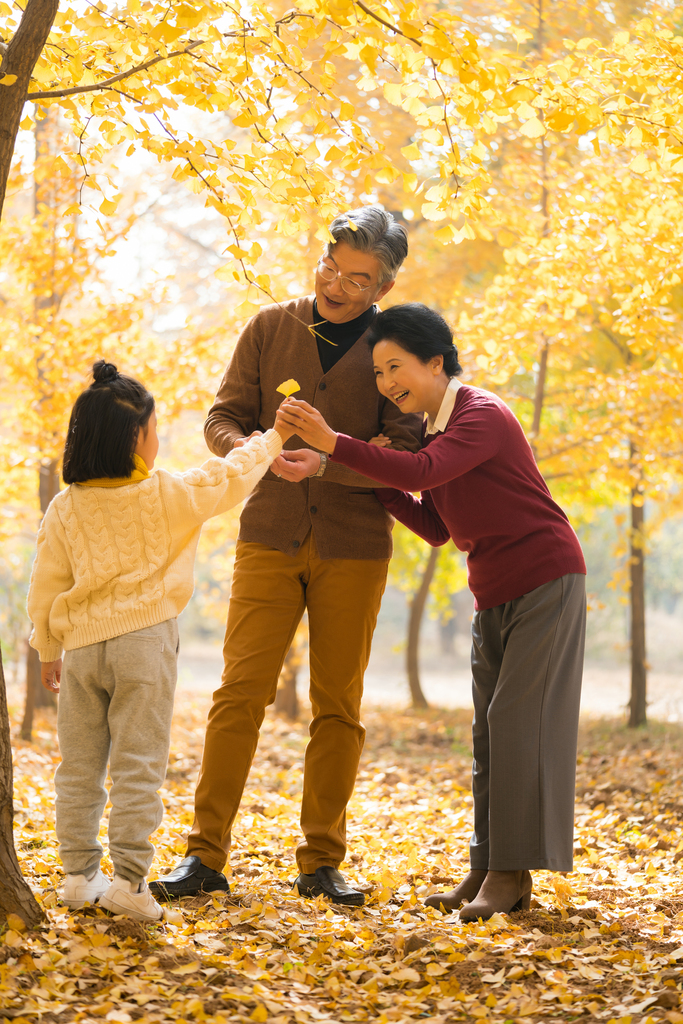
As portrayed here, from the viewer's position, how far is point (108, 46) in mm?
2732

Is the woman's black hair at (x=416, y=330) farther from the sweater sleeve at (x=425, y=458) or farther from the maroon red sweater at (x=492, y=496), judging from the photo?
the sweater sleeve at (x=425, y=458)

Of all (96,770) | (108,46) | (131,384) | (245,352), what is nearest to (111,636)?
(96,770)

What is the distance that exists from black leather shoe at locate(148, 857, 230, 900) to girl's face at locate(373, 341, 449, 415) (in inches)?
64.0

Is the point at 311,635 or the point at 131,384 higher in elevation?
the point at 131,384

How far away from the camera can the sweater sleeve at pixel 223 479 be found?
7.91 ft

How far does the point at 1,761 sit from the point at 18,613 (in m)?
8.36

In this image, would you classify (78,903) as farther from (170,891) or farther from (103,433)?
(103,433)

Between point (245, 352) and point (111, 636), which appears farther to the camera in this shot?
point (245, 352)

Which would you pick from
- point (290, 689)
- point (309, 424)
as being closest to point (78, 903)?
point (309, 424)

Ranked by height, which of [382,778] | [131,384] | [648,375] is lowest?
[382,778]

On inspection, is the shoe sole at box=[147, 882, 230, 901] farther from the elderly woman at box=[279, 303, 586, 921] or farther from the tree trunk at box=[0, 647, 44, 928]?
the elderly woman at box=[279, 303, 586, 921]

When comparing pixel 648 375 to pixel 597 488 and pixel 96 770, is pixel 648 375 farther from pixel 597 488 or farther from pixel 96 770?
pixel 96 770

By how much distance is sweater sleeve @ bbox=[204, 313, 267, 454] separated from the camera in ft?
9.85

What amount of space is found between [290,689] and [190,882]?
6.39 metres
